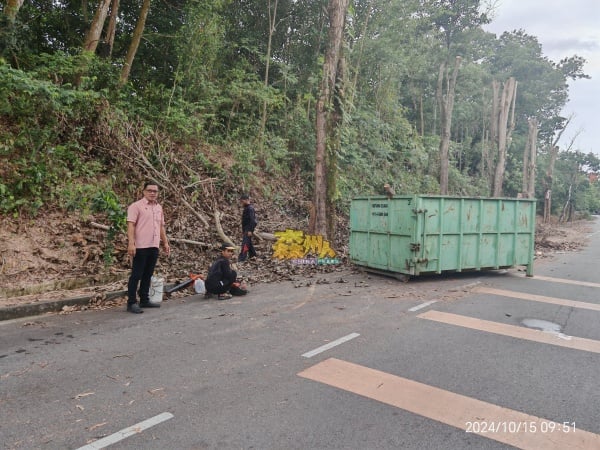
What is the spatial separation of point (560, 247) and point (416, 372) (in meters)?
16.8

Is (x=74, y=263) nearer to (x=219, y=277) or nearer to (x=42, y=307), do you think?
(x=42, y=307)

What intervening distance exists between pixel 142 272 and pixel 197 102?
30.9 ft

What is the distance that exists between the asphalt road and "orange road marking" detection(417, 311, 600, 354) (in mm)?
31

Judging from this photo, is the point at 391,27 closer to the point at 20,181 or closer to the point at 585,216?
the point at 20,181

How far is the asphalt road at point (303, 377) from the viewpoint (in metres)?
3.01

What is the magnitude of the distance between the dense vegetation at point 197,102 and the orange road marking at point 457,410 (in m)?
6.04

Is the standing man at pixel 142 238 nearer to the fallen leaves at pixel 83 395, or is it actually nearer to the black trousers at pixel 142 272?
the black trousers at pixel 142 272

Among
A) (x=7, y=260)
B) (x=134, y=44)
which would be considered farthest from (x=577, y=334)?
(x=134, y=44)

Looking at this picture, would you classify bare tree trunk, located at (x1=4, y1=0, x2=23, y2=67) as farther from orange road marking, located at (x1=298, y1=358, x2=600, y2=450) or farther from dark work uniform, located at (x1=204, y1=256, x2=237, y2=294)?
orange road marking, located at (x1=298, y1=358, x2=600, y2=450)

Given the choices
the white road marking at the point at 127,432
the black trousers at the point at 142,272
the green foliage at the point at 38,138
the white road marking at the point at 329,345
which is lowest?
the white road marking at the point at 329,345

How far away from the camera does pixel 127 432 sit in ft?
9.75

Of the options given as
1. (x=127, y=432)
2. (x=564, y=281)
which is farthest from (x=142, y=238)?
(x=564, y=281)

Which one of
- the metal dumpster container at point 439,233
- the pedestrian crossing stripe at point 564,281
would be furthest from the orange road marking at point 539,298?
the pedestrian crossing stripe at point 564,281

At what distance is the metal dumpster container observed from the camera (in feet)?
29.3
